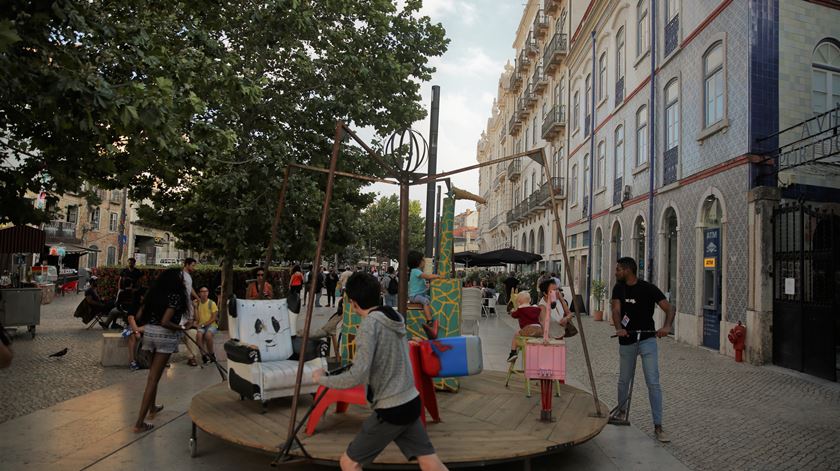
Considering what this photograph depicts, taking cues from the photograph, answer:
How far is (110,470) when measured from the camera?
4777 millimetres

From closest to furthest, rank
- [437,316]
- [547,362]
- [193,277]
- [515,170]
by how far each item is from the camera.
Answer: [547,362] < [437,316] < [193,277] < [515,170]

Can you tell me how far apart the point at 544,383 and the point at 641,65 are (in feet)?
50.1

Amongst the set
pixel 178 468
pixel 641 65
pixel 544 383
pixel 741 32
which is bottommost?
pixel 178 468

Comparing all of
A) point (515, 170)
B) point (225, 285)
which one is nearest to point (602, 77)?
point (225, 285)

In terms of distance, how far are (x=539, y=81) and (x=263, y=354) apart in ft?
96.0

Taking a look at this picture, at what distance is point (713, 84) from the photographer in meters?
13.9

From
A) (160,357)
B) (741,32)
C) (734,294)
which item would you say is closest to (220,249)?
(160,357)

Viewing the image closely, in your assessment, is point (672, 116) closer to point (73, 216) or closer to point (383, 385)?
point (383, 385)

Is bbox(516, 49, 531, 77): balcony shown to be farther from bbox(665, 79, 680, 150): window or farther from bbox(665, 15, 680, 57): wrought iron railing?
Answer: bbox(665, 79, 680, 150): window

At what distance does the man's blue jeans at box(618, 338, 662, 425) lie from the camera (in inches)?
237

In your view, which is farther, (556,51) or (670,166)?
(556,51)

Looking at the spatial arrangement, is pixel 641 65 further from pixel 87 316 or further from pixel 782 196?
pixel 87 316

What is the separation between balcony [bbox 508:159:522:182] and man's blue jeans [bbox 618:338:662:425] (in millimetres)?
34217

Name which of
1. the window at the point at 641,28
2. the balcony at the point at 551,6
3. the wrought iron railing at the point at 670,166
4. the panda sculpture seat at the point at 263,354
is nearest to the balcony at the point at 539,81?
the balcony at the point at 551,6
